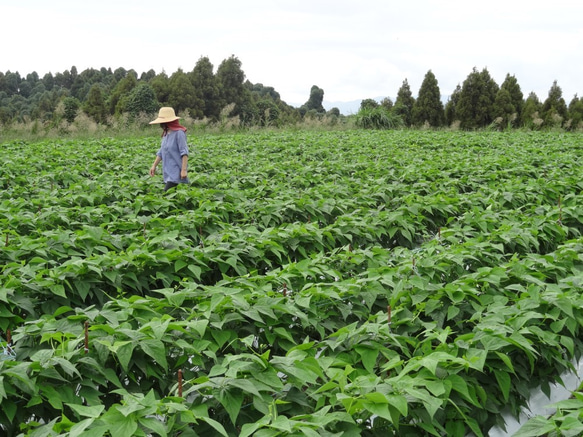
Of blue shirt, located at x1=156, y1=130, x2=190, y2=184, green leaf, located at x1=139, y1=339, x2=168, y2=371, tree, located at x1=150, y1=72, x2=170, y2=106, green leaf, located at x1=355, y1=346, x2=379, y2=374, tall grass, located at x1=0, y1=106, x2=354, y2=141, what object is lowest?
green leaf, located at x1=355, y1=346, x2=379, y2=374

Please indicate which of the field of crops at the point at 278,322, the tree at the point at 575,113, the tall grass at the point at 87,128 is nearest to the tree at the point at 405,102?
the tree at the point at 575,113

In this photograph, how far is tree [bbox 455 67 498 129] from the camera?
23453 mm

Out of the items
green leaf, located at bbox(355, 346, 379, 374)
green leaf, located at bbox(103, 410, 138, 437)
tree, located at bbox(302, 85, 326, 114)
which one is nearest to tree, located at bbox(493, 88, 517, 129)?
green leaf, located at bbox(355, 346, 379, 374)

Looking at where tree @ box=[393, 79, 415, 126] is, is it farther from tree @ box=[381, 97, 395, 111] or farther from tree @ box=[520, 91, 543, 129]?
tree @ box=[520, 91, 543, 129]

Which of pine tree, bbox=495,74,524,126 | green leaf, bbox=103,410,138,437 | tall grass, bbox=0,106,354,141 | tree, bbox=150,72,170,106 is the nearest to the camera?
green leaf, bbox=103,410,138,437

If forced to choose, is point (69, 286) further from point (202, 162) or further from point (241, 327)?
point (202, 162)

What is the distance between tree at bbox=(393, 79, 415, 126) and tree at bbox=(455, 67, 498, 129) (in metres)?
2.04

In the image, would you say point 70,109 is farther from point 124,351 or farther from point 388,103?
point 124,351

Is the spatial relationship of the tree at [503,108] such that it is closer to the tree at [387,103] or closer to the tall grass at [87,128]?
the tree at [387,103]

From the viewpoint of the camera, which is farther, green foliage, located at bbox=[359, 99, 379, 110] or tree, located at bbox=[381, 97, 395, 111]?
tree, located at bbox=[381, 97, 395, 111]

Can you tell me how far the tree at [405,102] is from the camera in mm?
24469

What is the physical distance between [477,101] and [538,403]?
22.9m

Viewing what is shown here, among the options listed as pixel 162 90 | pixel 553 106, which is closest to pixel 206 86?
pixel 162 90

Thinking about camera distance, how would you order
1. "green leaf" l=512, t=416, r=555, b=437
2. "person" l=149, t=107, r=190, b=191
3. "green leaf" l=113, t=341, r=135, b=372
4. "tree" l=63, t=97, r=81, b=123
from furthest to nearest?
1. "tree" l=63, t=97, r=81, b=123
2. "person" l=149, t=107, r=190, b=191
3. "green leaf" l=113, t=341, r=135, b=372
4. "green leaf" l=512, t=416, r=555, b=437
